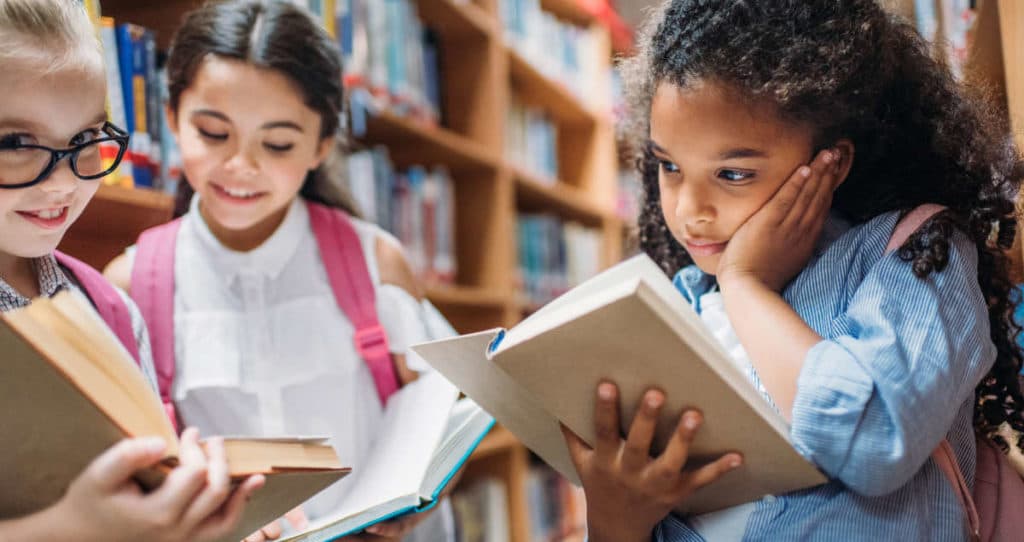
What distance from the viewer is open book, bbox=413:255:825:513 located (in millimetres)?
591

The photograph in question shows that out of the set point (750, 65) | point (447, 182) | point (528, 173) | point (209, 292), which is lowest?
point (528, 173)

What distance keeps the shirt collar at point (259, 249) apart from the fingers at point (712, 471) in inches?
25.3

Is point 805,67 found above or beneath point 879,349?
above

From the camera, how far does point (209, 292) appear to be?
1069 millimetres

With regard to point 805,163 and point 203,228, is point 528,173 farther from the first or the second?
point 805,163

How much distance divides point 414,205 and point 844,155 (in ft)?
4.40

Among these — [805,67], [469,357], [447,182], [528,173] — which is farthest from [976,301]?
[528,173]

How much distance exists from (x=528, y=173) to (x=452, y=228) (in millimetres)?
518

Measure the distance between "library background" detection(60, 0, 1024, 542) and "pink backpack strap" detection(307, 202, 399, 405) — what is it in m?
0.21

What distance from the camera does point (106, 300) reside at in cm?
86

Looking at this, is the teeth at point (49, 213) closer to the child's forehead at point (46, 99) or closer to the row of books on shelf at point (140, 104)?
the child's forehead at point (46, 99)

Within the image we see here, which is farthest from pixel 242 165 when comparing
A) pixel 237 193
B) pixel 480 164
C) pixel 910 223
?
pixel 480 164

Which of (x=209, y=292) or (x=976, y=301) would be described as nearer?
(x=976, y=301)

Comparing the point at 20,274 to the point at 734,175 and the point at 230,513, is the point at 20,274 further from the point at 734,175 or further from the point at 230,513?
the point at 734,175
